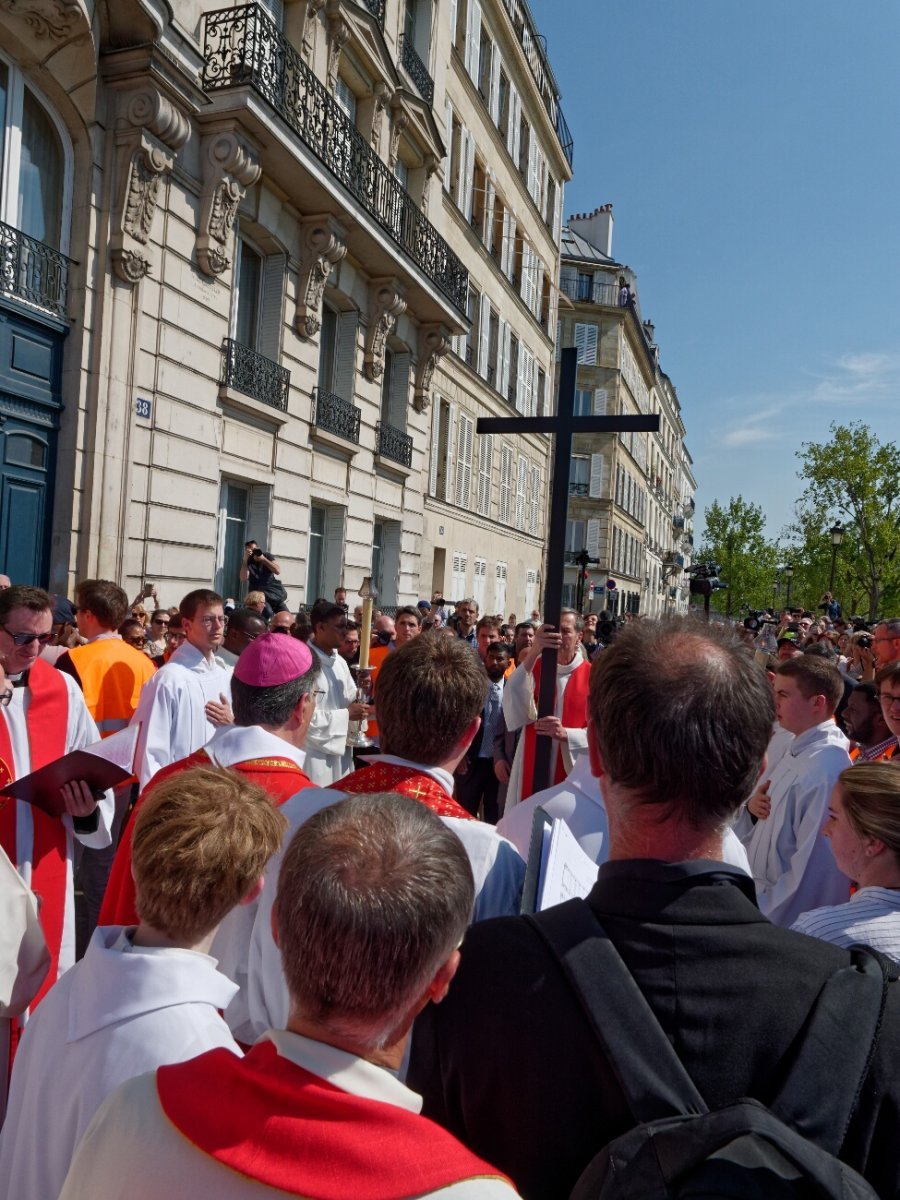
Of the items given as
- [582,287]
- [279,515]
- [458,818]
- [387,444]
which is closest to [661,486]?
[582,287]

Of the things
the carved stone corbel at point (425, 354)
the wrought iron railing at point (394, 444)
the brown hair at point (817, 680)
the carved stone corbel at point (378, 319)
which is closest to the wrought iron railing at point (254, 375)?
the carved stone corbel at point (378, 319)

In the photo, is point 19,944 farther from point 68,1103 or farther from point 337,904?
point 337,904

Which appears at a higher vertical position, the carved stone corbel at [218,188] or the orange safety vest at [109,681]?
the carved stone corbel at [218,188]

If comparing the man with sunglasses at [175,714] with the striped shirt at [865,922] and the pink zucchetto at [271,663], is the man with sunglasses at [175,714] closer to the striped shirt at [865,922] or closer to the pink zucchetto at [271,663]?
the pink zucchetto at [271,663]

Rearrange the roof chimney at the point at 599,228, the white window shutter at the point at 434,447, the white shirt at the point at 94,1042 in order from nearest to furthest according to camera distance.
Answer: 1. the white shirt at the point at 94,1042
2. the white window shutter at the point at 434,447
3. the roof chimney at the point at 599,228

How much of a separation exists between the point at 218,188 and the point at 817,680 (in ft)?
34.4

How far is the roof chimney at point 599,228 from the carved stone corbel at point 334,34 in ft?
131

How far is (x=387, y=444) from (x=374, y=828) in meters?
17.4

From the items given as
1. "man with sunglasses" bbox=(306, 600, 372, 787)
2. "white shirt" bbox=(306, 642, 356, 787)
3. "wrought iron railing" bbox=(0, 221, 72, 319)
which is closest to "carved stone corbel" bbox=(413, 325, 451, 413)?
"wrought iron railing" bbox=(0, 221, 72, 319)

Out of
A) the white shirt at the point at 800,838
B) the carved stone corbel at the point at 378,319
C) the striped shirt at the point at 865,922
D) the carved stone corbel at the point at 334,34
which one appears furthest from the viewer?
the carved stone corbel at the point at 378,319

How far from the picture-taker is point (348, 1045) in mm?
1213

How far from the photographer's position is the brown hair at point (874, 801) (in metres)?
2.51

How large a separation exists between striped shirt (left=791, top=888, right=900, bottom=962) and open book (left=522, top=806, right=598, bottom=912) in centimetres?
70

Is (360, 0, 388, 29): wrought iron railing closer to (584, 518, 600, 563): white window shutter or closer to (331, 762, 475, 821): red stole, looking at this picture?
(331, 762, 475, 821): red stole
